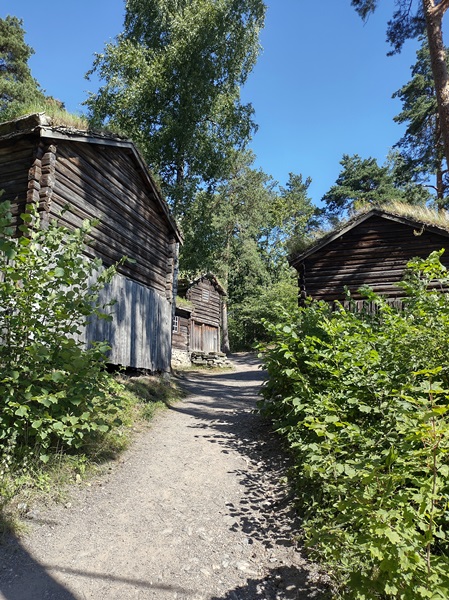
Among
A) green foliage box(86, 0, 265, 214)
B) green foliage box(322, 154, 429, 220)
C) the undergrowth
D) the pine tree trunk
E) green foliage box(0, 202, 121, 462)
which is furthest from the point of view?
green foliage box(322, 154, 429, 220)

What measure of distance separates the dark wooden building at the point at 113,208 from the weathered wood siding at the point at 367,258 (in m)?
5.01

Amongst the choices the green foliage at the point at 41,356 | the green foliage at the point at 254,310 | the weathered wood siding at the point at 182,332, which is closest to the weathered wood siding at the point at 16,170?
the green foliage at the point at 41,356

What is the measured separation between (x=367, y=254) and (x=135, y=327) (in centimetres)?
810

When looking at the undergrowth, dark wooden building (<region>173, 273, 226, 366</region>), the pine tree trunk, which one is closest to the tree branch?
the pine tree trunk

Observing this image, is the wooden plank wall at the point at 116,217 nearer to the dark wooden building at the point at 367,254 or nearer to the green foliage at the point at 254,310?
the dark wooden building at the point at 367,254

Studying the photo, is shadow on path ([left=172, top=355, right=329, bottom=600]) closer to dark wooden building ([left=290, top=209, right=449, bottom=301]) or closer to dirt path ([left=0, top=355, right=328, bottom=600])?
dirt path ([left=0, top=355, right=328, bottom=600])

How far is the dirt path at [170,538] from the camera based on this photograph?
3.25 meters

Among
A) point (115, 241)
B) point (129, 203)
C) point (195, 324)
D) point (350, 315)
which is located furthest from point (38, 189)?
point (195, 324)

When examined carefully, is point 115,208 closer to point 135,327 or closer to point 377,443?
point 135,327

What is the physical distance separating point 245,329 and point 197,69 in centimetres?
2876

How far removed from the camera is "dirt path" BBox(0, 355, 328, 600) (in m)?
3.25

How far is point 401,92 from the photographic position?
26.3 meters

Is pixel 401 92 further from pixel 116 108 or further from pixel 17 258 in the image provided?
pixel 17 258

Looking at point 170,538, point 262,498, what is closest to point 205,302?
point 262,498
